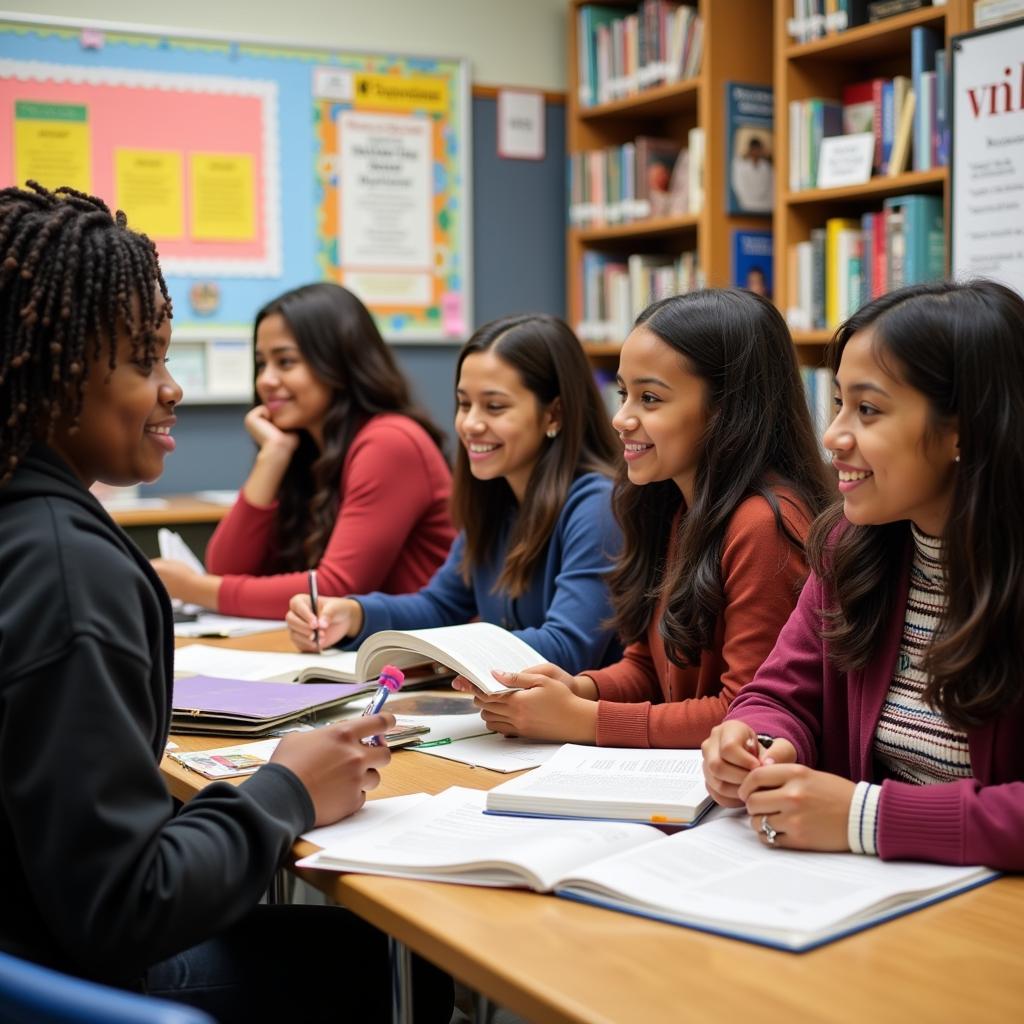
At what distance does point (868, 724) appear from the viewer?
4.32 feet

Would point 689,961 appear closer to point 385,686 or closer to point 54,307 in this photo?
point 385,686

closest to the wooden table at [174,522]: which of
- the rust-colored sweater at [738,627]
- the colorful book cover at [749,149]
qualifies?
the colorful book cover at [749,149]

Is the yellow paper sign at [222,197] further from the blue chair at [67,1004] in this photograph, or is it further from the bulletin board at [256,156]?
the blue chair at [67,1004]

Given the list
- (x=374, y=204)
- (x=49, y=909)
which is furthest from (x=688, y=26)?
(x=49, y=909)

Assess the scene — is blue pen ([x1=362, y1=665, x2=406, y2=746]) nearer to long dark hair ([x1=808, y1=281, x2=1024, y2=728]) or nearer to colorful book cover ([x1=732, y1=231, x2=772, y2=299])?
long dark hair ([x1=808, y1=281, x2=1024, y2=728])

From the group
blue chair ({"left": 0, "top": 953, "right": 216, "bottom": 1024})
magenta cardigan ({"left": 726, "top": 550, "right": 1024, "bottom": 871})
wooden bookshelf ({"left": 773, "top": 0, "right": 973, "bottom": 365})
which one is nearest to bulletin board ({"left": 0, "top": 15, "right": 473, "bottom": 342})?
wooden bookshelf ({"left": 773, "top": 0, "right": 973, "bottom": 365})

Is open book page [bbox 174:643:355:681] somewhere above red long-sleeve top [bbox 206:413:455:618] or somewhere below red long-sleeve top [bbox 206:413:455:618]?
below

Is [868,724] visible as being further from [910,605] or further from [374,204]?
[374,204]

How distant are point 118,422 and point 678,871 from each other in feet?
2.03

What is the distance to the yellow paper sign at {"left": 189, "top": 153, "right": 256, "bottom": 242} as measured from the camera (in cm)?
407

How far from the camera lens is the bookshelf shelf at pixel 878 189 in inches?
128

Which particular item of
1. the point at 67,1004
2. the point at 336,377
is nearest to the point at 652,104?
the point at 336,377

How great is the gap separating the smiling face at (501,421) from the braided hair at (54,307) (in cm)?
111

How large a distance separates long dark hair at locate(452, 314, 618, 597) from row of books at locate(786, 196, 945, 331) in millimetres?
1177
